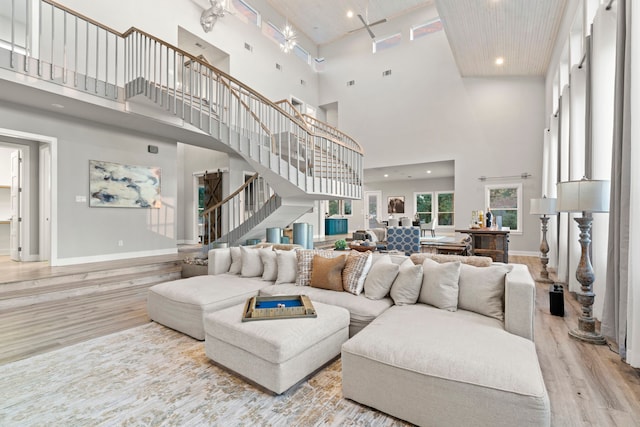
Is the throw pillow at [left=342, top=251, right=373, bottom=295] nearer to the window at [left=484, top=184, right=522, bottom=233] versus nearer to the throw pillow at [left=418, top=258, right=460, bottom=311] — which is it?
the throw pillow at [left=418, top=258, right=460, bottom=311]

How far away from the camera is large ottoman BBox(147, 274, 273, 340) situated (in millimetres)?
2963

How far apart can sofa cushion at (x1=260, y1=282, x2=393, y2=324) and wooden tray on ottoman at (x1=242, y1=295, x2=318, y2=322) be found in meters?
0.40

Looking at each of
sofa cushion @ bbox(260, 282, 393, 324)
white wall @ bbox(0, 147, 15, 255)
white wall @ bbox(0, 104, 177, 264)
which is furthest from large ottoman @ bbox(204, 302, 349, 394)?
white wall @ bbox(0, 147, 15, 255)

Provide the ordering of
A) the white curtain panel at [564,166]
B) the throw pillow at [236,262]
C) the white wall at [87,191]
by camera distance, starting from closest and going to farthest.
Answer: the throw pillow at [236,262] → the white curtain panel at [564,166] → the white wall at [87,191]

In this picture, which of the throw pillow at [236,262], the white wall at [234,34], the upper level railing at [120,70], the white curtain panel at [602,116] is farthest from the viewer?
the white wall at [234,34]

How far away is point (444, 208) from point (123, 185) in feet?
36.5

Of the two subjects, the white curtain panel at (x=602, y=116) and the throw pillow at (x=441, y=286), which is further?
the white curtain panel at (x=602, y=116)

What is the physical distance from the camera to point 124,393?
81.4 inches

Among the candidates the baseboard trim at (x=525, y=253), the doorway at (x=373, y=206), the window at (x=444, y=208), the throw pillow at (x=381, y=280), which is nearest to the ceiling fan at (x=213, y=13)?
the throw pillow at (x=381, y=280)

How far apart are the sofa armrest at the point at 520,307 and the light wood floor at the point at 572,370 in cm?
42

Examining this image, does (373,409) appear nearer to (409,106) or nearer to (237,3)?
(409,106)

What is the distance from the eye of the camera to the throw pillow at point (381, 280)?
2.89m

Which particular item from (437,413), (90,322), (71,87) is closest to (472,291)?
(437,413)

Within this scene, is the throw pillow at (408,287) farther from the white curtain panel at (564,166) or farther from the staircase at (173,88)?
the white curtain panel at (564,166)
